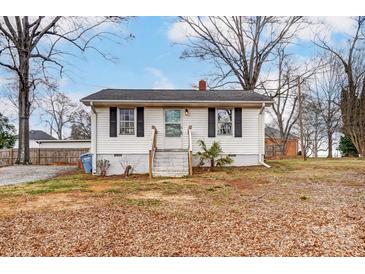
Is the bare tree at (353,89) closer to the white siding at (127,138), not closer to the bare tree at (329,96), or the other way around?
the bare tree at (329,96)

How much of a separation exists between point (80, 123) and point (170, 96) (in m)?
11.9

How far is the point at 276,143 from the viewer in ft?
61.5

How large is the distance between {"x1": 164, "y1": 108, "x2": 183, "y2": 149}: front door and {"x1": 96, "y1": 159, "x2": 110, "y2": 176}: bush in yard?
6.45ft

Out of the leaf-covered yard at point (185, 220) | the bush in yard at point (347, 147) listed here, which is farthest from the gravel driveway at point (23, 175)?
the bush in yard at point (347, 147)

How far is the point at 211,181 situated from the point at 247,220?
332 centimetres

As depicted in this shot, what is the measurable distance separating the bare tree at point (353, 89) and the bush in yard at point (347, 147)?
52.4 inches

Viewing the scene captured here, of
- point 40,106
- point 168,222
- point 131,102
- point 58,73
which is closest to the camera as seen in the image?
point 168,222

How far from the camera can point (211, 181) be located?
7.24 metres

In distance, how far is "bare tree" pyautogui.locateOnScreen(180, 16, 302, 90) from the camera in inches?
568

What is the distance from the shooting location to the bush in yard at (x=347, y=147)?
16.0 metres

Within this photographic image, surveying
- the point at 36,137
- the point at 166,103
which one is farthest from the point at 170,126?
the point at 36,137

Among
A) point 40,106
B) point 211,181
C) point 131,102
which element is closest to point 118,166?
point 131,102

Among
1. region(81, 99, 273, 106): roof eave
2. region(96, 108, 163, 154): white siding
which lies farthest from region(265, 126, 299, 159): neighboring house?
region(96, 108, 163, 154): white siding
